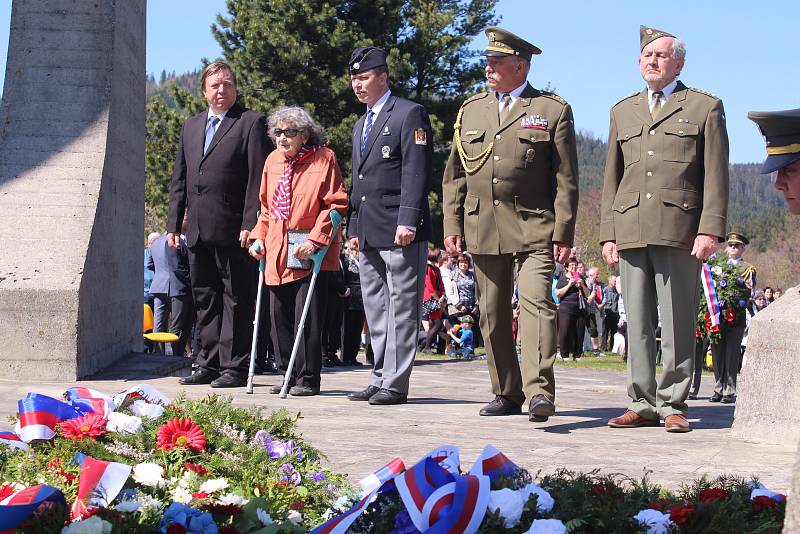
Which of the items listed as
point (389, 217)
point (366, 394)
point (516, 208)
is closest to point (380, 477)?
point (516, 208)

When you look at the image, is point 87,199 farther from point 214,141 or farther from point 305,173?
point 305,173

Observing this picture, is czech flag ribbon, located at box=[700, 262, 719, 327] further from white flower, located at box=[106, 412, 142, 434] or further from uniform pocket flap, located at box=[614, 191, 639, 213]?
white flower, located at box=[106, 412, 142, 434]

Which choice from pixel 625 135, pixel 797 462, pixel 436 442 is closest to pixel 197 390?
pixel 436 442

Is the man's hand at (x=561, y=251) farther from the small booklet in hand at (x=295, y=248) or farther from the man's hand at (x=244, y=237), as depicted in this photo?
the man's hand at (x=244, y=237)

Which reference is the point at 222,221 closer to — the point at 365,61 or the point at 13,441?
the point at 365,61

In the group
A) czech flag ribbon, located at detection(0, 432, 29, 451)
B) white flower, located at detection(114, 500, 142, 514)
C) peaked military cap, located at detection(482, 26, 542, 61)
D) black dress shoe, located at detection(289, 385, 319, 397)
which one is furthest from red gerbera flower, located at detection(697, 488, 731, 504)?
black dress shoe, located at detection(289, 385, 319, 397)

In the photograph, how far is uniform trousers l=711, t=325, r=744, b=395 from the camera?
33.0ft

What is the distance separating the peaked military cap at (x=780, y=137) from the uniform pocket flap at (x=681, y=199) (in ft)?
11.3

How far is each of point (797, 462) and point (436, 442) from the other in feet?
12.9

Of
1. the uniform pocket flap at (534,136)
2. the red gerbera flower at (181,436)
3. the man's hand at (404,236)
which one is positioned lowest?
the red gerbera flower at (181,436)

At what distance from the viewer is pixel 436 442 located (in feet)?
18.6

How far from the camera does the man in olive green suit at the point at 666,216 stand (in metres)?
6.70

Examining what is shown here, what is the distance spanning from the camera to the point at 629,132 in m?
6.99

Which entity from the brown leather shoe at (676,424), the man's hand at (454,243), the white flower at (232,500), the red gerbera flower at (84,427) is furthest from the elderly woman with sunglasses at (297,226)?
the white flower at (232,500)
